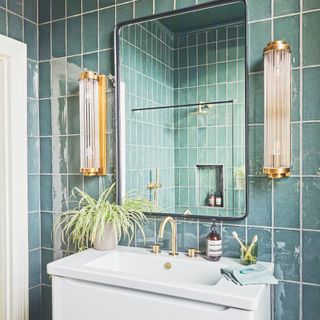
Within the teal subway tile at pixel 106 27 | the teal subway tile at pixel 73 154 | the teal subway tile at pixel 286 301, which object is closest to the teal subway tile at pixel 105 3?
the teal subway tile at pixel 106 27

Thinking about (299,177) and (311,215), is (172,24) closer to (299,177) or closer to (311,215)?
(299,177)

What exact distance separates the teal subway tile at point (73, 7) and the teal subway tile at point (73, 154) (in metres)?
0.75

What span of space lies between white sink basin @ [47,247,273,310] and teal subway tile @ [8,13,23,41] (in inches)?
52.0

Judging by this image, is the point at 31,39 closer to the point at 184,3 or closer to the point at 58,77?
the point at 58,77

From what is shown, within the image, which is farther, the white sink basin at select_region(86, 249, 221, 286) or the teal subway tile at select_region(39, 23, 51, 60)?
the teal subway tile at select_region(39, 23, 51, 60)

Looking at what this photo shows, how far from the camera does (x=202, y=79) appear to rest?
68.2 inches

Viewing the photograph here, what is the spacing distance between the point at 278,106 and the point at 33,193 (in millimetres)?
1536

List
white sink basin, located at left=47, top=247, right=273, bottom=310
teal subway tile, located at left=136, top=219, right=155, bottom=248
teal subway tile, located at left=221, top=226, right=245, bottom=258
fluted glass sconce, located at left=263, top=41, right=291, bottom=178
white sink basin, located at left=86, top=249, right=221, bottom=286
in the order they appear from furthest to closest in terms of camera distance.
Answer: teal subway tile, located at left=136, top=219, right=155, bottom=248, teal subway tile, located at left=221, top=226, right=245, bottom=258, white sink basin, located at left=86, top=249, right=221, bottom=286, fluted glass sconce, located at left=263, top=41, right=291, bottom=178, white sink basin, located at left=47, top=247, right=273, bottom=310

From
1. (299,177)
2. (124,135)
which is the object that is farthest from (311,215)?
(124,135)

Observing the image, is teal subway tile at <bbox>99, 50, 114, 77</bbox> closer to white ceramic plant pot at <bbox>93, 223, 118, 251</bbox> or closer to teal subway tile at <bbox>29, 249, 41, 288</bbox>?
white ceramic plant pot at <bbox>93, 223, 118, 251</bbox>

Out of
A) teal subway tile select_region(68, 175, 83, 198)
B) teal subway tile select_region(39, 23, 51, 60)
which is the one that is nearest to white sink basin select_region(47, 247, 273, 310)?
teal subway tile select_region(68, 175, 83, 198)

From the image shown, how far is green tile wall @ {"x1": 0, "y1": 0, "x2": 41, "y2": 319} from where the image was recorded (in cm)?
215

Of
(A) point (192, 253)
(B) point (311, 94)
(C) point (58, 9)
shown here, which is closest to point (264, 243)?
(A) point (192, 253)

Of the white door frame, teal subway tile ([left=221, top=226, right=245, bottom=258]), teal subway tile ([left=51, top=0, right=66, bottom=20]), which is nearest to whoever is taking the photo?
teal subway tile ([left=221, top=226, right=245, bottom=258])
